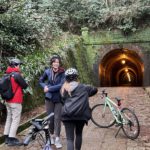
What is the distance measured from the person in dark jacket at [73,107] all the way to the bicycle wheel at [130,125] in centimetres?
263

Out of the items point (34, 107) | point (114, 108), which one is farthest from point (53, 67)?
point (34, 107)

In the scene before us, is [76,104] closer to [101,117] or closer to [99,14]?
[101,117]

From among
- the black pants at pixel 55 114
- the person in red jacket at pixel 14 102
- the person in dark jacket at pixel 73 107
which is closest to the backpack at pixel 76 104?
the person in dark jacket at pixel 73 107

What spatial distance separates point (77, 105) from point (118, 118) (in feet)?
10.1

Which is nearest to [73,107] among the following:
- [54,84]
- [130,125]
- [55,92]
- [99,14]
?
[55,92]

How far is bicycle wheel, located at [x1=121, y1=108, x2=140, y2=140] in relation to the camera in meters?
8.32

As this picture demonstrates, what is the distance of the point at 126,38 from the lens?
76.3 ft

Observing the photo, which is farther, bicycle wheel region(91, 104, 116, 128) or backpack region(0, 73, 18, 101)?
bicycle wheel region(91, 104, 116, 128)

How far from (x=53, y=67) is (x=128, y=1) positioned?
18086 millimetres

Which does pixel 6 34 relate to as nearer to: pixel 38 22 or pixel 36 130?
pixel 38 22

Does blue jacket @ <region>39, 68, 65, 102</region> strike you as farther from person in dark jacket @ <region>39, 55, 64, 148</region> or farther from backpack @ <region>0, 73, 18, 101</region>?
backpack @ <region>0, 73, 18, 101</region>

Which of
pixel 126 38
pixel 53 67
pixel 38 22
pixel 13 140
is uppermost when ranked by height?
pixel 126 38

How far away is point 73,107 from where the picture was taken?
5.82 m

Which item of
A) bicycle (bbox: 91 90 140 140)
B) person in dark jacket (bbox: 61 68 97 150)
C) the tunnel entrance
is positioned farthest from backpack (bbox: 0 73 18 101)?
the tunnel entrance
